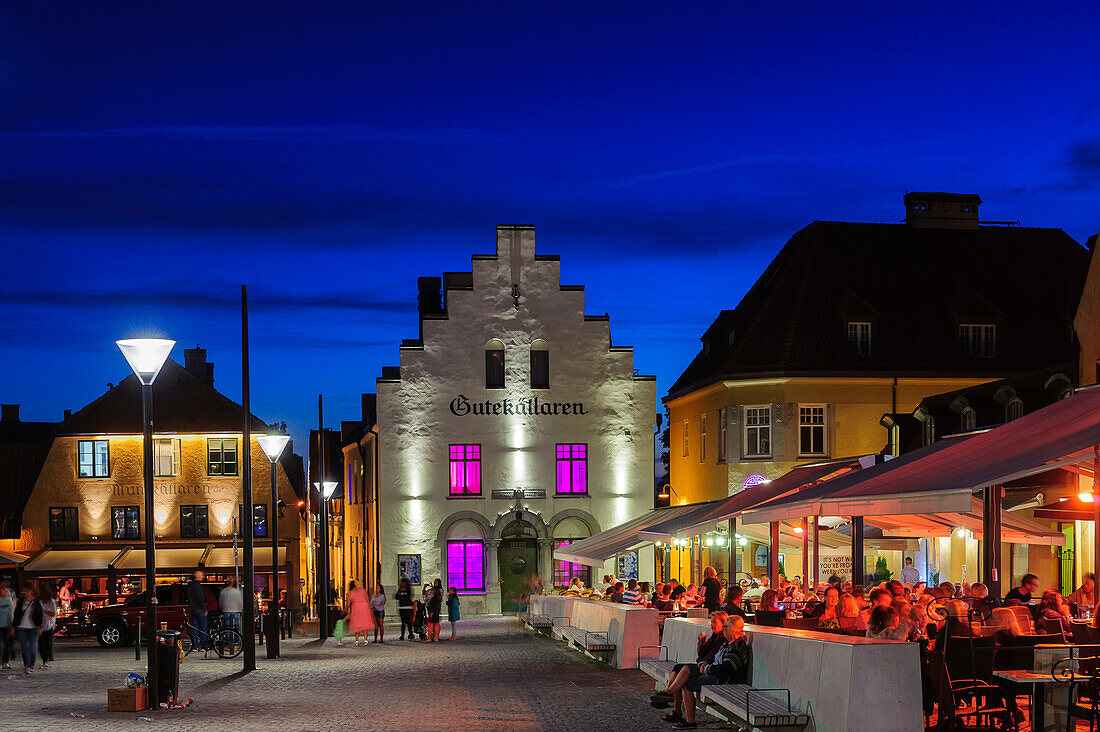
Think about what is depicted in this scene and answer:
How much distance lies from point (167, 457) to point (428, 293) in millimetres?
13189

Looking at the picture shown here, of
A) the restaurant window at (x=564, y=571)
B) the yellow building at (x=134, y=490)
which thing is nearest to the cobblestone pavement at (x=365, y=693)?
the restaurant window at (x=564, y=571)

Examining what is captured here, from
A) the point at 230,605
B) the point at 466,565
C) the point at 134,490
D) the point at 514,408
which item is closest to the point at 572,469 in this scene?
the point at 514,408

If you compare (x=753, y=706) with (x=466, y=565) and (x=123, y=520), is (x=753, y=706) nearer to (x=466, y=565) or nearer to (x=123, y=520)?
(x=466, y=565)

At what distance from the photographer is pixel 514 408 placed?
175 feet

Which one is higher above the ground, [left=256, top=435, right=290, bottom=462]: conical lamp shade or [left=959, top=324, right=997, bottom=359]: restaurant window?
A: [left=959, top=324, right=997, bottom=359]: restaurant window

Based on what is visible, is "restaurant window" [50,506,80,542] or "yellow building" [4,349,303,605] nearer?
"yellow building" [4,349,303,605]

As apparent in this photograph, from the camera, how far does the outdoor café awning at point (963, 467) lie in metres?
13.6

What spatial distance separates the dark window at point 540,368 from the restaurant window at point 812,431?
1003cm

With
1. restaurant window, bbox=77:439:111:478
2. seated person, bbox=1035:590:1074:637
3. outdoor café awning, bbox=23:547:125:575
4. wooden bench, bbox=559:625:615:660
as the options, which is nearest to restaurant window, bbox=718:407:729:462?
wooden bench, bbox=559:625:615:660

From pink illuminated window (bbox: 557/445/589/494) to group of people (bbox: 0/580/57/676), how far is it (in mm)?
26169

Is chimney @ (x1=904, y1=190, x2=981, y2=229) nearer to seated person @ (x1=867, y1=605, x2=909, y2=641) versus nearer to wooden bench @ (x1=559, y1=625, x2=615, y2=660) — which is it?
wooden bench @ (x1=559, y1=625, x2=615, y2=660)

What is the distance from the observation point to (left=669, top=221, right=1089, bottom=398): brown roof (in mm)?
48562

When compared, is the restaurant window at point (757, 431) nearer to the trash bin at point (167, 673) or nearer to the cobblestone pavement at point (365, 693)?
the cobblestone pavement at point (365, 693)

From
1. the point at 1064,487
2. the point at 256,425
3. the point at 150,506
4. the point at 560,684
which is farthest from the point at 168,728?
the point at 256,425
